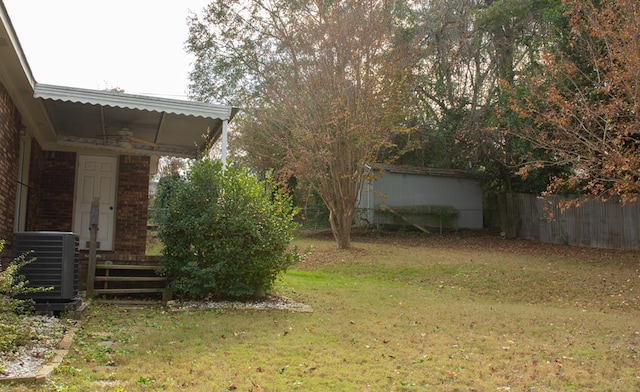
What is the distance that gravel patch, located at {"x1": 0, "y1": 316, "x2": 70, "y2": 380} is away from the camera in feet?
15.2

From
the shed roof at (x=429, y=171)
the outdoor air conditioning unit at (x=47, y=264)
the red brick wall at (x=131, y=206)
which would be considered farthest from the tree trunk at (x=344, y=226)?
the outdoor air conditioning unit at (x=47, y=264)

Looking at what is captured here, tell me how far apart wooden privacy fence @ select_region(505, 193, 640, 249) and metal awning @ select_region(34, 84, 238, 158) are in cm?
1111

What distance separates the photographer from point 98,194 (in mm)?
12023

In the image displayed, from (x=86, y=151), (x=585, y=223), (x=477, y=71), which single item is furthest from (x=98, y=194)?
(x=585, y=223)

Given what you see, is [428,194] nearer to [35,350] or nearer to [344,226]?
[344,226]

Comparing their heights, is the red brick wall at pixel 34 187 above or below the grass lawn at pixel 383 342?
above

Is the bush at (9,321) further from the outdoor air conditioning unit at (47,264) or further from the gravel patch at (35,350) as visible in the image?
the outdoor air conditioning unit at (47,264)

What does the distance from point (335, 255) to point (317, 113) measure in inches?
170

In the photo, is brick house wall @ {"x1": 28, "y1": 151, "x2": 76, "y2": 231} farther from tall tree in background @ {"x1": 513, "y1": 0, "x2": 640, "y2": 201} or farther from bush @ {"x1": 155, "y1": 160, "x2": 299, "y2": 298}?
tall tree in background @ {"x1": 513, "y1": 0, "x2": 640, "y2": 201}

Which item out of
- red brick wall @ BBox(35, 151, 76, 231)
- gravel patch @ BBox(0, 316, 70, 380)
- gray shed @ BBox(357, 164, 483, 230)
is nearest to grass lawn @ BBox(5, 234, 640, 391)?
gravel patch @ BBox(0, 316, 70, 380)

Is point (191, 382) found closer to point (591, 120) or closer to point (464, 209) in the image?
point (591, 120)

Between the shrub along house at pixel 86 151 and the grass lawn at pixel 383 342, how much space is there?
2804 mm

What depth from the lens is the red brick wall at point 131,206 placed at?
1201cm

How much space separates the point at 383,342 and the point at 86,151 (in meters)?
7.92
